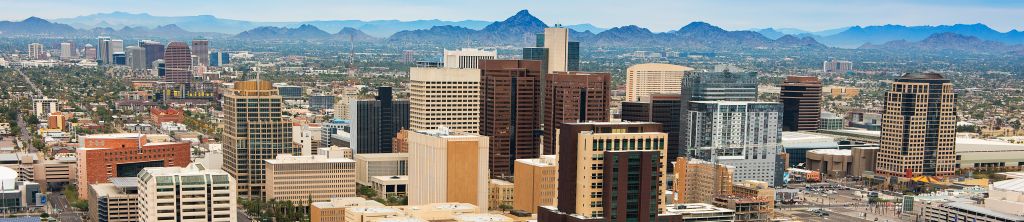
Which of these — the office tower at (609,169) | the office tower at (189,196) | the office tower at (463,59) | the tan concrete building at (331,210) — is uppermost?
the office tower at (463,59)

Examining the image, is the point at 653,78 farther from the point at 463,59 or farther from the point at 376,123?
the point at 376,123

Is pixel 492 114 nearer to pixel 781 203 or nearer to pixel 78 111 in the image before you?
pixel 781 203

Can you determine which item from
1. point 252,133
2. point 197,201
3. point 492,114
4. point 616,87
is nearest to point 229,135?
point 252,133

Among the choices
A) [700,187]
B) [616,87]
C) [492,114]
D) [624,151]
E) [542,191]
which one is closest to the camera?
[624,151]

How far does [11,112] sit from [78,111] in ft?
26.3

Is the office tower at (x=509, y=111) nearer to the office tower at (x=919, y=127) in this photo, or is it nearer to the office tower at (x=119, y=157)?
the office tower at (x=119, y=157)

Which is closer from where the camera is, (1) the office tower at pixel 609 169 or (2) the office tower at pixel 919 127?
(1) the office tower at pixel 609 169

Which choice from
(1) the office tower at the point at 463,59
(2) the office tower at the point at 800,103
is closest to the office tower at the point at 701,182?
(1) the office tower at the point at 463,59

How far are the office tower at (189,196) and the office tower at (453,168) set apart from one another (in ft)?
63.1

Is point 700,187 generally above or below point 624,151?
below

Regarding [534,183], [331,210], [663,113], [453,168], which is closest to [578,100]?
[663,113]

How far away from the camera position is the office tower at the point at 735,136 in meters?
87.6

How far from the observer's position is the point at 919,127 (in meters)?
92.6

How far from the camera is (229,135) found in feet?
266
